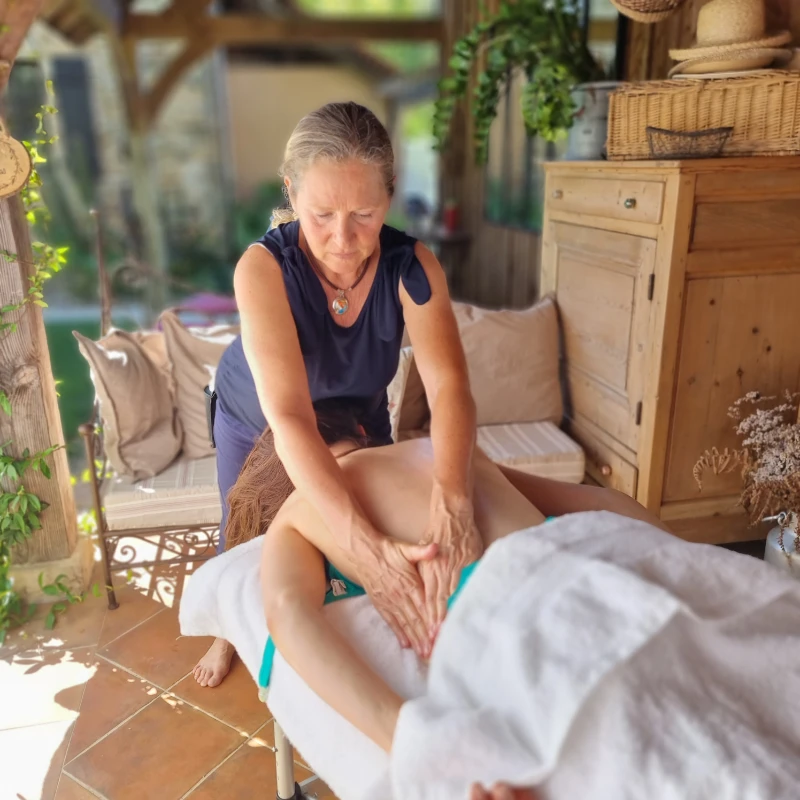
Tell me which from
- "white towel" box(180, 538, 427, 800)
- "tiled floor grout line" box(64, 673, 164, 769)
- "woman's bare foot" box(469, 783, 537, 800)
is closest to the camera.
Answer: "woman's bare foot" box(469, 783, 537, 800)

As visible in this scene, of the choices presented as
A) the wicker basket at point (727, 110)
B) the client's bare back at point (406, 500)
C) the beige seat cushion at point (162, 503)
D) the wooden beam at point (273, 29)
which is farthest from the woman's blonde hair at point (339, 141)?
the wooden beam at point (273, 29)

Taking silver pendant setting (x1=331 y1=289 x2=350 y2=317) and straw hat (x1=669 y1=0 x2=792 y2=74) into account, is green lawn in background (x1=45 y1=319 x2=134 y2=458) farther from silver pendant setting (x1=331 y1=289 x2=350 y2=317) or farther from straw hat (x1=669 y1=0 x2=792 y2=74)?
straw hat (x1=669 y1=0 x2=792 y2=74)

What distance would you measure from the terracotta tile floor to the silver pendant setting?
97cm

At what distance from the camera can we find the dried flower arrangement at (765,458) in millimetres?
1888

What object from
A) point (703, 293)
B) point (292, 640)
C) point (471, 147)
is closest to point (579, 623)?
point (292, 640)

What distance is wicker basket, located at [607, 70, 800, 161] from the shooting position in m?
1.87

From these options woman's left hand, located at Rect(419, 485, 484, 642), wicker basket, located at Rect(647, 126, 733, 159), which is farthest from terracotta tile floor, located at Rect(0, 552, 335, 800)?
wicker basket, located at Rect(647, 126, 733, 159)

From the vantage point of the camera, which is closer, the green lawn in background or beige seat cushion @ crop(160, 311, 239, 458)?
beige seat cushion @ crop(160, 311, 239, 458)

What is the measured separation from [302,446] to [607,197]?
143cm

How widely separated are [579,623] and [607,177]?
64.7 inches

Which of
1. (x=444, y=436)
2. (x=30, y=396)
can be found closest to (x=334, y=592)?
(x=444, y=436)

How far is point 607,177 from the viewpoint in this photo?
215cm

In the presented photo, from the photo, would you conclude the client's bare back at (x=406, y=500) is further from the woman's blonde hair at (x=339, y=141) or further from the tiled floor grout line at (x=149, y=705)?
Answer: the tiled floor grout line at (x=149, y=705)

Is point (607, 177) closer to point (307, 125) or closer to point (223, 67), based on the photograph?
point (307, 125)
